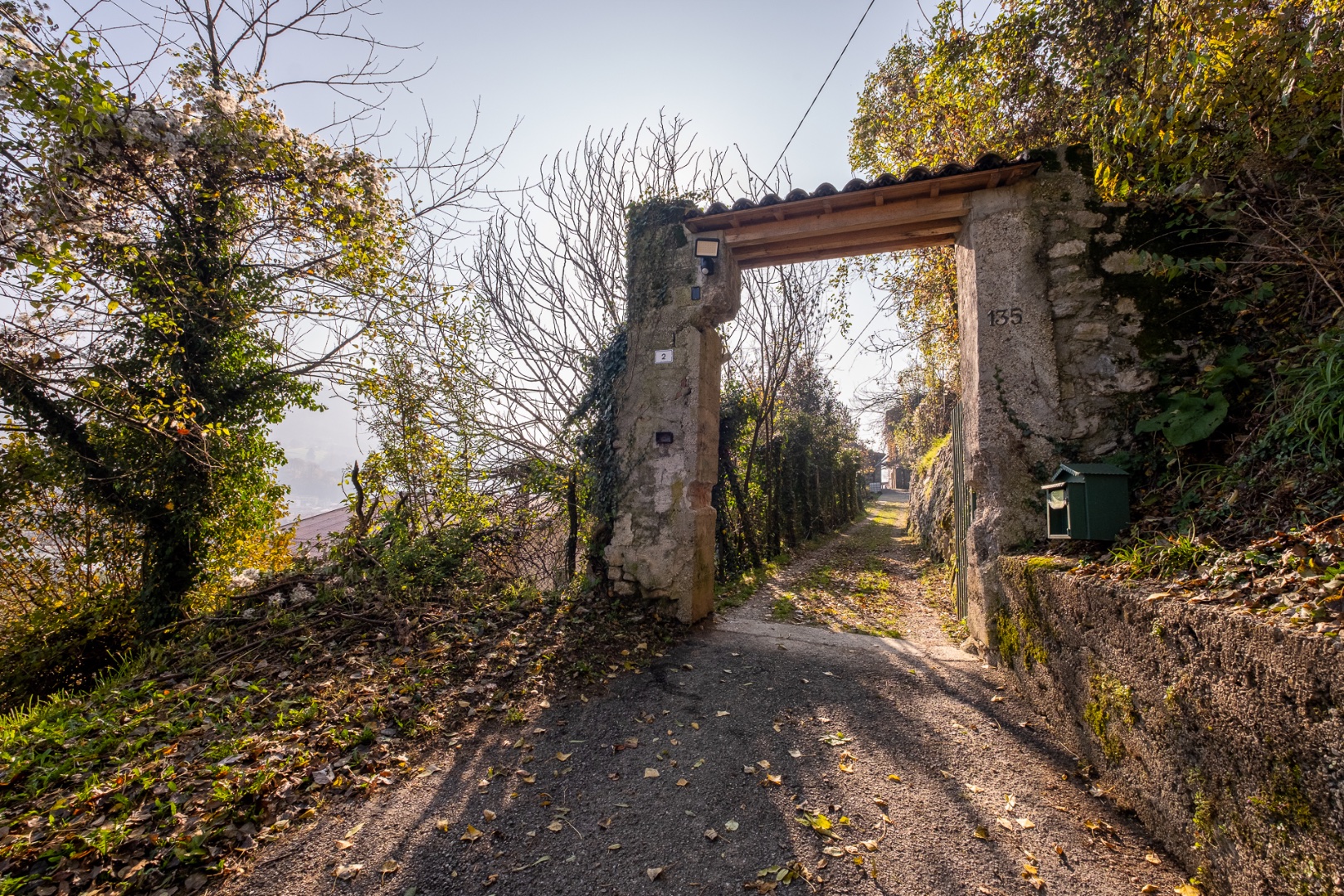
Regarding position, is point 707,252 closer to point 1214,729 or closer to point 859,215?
point 859,215

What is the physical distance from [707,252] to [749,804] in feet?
13.6

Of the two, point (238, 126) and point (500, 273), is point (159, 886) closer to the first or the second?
point (238, 126)

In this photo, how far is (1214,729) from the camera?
1752 millimetres

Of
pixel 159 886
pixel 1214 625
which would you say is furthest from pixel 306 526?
pixel 1214 625

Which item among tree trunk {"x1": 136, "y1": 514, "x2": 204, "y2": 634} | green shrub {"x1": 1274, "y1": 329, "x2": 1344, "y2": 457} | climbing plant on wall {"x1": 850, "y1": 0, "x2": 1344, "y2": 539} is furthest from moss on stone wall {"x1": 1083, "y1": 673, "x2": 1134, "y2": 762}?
tree trunk {"x1": 136, "y1": 514, "x2": 204, "y2": 634}

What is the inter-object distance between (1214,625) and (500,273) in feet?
27.7

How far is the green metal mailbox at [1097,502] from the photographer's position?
313 cm

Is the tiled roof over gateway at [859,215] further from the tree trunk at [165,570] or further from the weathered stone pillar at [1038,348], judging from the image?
the tree trunk at [165,570]

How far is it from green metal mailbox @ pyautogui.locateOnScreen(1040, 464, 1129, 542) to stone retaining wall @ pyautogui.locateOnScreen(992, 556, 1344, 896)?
0.61 meters

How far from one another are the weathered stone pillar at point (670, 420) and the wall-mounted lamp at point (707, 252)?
0.05 meters

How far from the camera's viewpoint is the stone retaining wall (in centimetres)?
139

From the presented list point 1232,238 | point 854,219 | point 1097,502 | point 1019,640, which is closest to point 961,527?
point 1019,640

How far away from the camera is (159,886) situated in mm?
1821


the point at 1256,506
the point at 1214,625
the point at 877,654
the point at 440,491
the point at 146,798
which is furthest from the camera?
the point at 440,491
